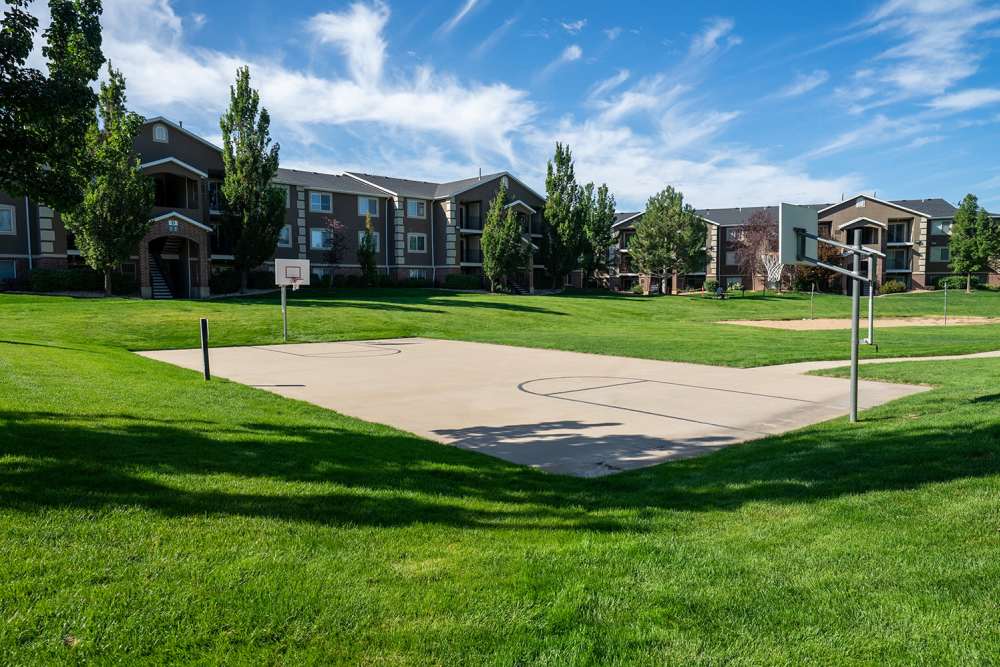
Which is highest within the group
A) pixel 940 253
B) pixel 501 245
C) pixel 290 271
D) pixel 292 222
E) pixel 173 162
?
pixel 173 162

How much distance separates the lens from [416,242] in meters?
56.4

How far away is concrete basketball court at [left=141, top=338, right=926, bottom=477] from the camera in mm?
8453

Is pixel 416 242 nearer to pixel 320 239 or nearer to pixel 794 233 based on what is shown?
pixel 320 239

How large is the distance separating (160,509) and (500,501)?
97.9 inches

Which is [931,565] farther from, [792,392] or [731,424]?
[792,392]

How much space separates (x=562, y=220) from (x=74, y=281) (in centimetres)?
3638

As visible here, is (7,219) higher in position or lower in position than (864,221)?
lower

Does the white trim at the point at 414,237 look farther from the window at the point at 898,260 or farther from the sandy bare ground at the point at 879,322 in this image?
the window at the point at 898,260

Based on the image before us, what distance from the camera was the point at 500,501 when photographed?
227 inches

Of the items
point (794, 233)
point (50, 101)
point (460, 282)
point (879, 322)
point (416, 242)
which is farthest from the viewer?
point (416, 242)

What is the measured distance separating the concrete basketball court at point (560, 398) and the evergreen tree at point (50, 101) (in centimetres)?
469

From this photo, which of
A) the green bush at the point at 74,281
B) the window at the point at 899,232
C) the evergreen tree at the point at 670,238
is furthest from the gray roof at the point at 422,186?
the window at the point at 899,232

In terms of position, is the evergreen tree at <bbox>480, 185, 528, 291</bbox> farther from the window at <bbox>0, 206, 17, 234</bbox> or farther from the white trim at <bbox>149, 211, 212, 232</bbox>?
the window at <bbox>0, 206, 17, 234</bbox>

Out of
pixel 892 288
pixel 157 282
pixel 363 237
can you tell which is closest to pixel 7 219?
pixel 157 282
